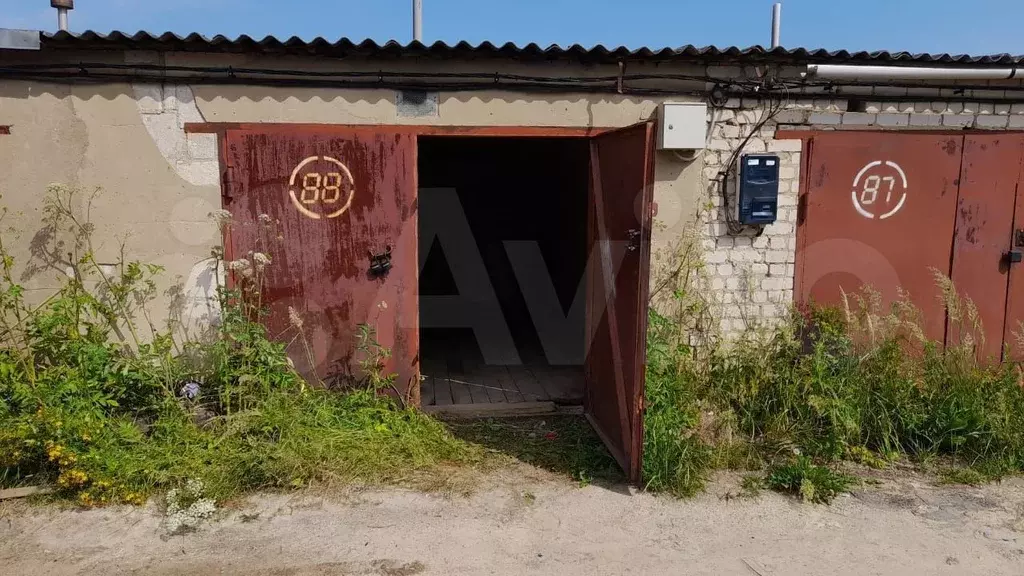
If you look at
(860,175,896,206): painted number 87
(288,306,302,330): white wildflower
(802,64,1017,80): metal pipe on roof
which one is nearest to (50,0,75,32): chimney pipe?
(288,306,302,330): white wildflower

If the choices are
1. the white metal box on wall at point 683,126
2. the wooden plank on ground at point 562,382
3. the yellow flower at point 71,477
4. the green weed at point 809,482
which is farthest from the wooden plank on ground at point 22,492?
the white metal box on wall at point 683,126

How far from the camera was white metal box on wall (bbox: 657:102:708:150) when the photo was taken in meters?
5.42

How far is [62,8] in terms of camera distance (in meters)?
5.48

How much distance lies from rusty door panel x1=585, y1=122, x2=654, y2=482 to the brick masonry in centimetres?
102

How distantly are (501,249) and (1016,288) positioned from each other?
6.59 metres

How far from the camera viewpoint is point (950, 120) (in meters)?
5.92

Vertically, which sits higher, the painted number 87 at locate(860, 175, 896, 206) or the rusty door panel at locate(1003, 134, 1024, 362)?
the painted number 87 at locate(860, 175, 896, 206)

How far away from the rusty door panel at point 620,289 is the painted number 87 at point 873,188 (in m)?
2.31

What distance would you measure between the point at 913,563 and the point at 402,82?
4.54m

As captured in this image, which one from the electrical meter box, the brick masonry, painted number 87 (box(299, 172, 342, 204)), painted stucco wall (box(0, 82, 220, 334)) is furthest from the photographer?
the brick masonry

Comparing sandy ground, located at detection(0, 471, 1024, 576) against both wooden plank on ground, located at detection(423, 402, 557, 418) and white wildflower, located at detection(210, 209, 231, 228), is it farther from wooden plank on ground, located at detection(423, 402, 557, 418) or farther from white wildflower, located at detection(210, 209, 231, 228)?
white wildflower, located at detection(210, 209, 231, 228)

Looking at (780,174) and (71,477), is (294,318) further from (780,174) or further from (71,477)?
(780,174)

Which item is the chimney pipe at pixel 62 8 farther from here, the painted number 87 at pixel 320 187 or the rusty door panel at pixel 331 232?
the painted number 87 at pixel 320 187

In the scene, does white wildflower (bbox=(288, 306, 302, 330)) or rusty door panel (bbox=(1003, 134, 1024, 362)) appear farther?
rusty door panel (bbox=(1003, 134, 1024, 362))
